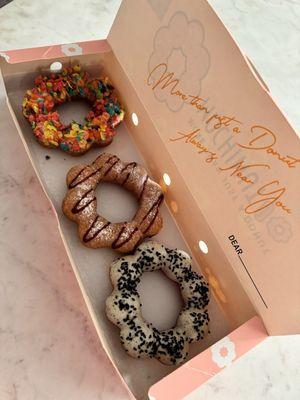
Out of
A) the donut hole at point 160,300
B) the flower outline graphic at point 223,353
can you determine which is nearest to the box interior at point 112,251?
the donut hole at point 160,300

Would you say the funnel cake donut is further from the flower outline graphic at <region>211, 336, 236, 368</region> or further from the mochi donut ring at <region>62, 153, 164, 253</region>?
the flower outline graphic at <region>211, 336, 236, 368</region>

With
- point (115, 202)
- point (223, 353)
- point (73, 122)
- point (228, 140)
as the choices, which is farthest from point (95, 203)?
point (223, 353)

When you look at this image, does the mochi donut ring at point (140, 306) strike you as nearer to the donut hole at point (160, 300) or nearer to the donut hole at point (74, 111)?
the donut hole at point (160, 300)

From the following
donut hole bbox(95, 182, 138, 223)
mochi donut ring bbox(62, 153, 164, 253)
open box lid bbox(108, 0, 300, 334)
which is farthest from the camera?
donut hole bbox(95, 182, 138, 223)

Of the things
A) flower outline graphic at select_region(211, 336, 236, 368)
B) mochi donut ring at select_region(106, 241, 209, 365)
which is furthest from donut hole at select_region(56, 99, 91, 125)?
flower outline graphic at select_region(211, 336, 236, 368)

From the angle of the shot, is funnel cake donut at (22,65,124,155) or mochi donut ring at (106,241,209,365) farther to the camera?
funnel cake donut at (22,65,124,155)

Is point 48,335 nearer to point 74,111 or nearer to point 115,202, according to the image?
point 115,202
